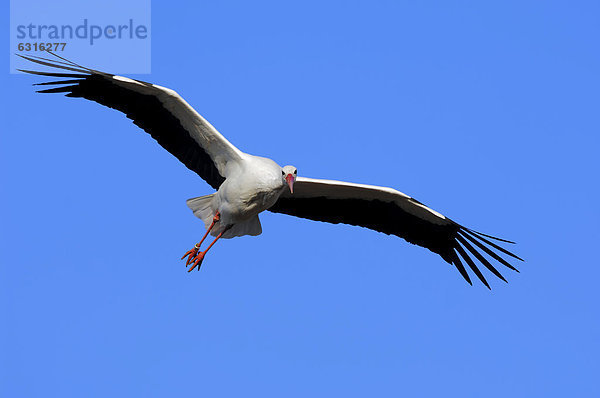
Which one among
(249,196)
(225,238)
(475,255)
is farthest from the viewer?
(475,255)

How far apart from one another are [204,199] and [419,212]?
2.64 m

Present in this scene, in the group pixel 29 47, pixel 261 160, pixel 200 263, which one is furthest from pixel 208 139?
pixel 29 47

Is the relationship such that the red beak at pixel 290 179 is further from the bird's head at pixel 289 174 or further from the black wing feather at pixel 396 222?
the black wing feather at pixel 396 222

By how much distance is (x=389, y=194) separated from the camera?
11570mm

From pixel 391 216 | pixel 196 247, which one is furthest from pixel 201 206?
pixel 391 216

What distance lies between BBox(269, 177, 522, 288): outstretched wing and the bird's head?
0.79m

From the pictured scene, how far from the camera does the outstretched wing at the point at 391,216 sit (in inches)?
459

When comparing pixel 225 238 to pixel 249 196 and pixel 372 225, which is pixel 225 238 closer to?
pixel 249 196

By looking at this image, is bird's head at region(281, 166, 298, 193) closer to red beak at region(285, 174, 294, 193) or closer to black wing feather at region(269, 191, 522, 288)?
red beak at region(285, 174, 294, 193)

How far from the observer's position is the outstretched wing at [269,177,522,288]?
38.2ft

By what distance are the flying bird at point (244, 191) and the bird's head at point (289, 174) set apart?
11mm

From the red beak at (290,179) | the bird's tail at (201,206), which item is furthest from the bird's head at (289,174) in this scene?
the bird's tail at (201,206)

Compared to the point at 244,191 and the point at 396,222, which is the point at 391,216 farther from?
the point at 244,191

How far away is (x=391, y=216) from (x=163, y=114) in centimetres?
307
